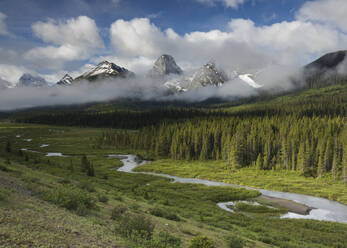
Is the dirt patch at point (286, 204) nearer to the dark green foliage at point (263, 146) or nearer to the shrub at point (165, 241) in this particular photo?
the dark green foliage at point (263, 146)

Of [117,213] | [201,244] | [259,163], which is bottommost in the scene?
[259,163]

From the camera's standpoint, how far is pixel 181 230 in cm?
1956

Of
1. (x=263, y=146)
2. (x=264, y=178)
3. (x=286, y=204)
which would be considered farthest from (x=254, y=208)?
(x=263, y=146)

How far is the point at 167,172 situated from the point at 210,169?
17081 millimetres

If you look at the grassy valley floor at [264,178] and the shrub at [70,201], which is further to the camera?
the grassy valley floor at [264,178]

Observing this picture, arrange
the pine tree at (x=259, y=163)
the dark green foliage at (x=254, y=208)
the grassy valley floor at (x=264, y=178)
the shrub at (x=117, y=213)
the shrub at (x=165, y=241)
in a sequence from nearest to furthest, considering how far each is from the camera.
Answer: the shrub at (x=165, y=241) → the shrub at (x=117, y=213) → the dark green foliage at (x=254, y=208) → the grassy valley floor at (x=264, y=178) → the pine tree at (x=259, y=163)

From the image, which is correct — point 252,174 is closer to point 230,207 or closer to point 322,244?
point 230,207

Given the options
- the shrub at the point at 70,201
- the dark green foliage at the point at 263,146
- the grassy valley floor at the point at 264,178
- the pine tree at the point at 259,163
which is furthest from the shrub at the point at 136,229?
the pine tree at the point at 259,163

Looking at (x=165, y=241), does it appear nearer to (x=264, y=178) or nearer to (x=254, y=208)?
(x=254, y=208)

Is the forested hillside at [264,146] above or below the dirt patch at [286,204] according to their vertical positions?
above

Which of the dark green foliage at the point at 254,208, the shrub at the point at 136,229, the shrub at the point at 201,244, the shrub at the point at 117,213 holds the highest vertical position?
the shrub at the point at 136,229

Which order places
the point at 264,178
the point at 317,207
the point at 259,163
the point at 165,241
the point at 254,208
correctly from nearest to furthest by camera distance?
the point at 165,241
the point at 254,208
the point at 317,207
the point at 264,178
the point at 259,163

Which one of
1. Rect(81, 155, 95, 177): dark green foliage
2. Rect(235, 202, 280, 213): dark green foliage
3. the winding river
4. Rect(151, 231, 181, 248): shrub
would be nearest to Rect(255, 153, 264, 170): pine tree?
the winding river

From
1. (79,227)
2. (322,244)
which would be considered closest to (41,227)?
(79,227)
